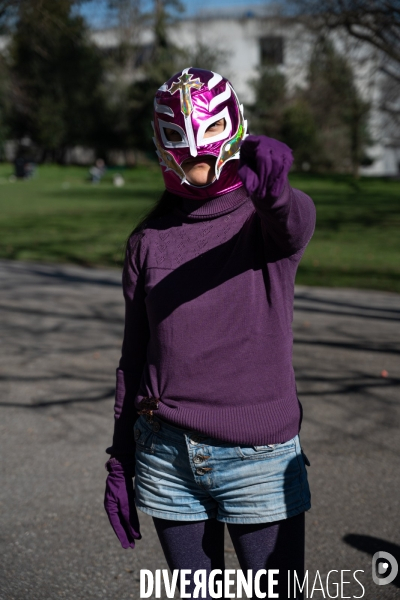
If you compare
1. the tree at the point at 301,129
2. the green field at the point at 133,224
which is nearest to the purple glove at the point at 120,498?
the green field at the point at 133,224

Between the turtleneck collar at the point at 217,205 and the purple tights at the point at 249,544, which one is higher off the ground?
the turtleneck collar at the point at 217,205

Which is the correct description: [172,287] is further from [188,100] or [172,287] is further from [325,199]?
[325,199]

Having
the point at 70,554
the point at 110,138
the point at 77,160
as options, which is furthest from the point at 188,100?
the point at 77,160

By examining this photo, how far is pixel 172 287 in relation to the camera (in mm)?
2107

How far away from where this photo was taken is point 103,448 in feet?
15.9

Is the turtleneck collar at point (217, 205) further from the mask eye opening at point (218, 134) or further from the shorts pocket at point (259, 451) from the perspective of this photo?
the shorts pocket at point (259, 451)

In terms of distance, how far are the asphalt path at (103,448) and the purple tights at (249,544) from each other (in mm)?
1242

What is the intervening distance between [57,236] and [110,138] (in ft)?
120

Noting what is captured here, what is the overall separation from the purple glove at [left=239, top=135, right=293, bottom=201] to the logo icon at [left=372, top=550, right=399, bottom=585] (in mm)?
2312

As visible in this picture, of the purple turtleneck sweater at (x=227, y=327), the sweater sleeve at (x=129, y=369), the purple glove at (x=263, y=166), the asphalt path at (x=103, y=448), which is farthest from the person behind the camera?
the asphalt path at (x=103, y=448)

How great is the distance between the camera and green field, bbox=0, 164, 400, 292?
12.5m

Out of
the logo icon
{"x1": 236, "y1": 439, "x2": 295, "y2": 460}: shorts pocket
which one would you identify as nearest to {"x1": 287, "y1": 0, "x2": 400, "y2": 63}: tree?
the logo icon

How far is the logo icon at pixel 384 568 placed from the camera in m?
3.34

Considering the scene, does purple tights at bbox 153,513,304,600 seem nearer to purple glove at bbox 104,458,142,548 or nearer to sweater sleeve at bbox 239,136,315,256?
purple glove at bbox 104,458,142,548
